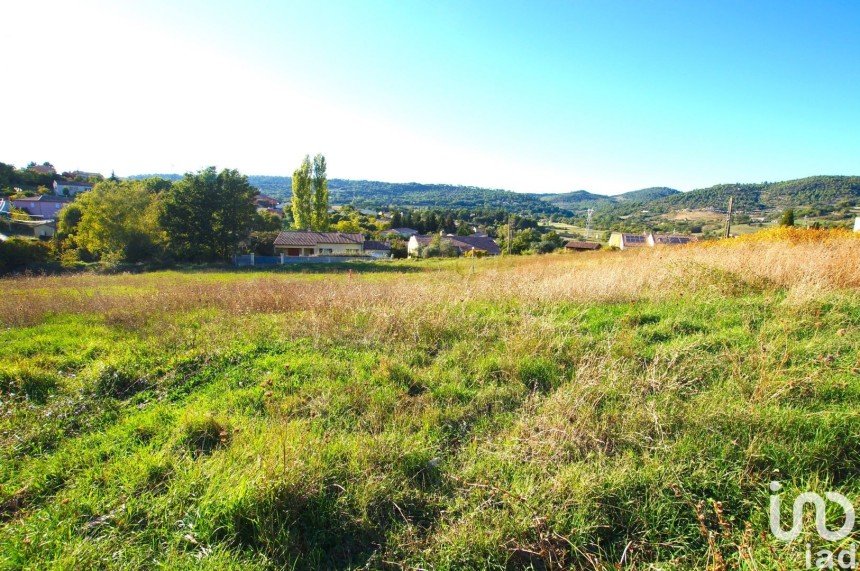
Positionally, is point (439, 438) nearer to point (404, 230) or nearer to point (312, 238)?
point (312, 238)

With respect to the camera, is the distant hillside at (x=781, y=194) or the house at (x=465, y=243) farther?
the distant hillside at (x=781, y=194)

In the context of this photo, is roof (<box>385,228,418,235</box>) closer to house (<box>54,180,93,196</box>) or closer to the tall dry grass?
house (<box>54,180,93,196</box>)

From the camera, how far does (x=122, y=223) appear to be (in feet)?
111

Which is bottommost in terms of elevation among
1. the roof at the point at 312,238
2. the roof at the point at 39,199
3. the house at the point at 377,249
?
the house at the point at 377,249

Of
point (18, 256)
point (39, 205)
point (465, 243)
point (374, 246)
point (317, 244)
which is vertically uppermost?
point (39, 205)

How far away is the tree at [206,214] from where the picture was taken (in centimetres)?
3312

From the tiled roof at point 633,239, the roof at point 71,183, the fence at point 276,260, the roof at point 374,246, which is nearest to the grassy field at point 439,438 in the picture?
the fence at point 276,260

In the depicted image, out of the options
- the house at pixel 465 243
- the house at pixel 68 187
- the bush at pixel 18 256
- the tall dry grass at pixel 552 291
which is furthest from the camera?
the house at pixel 68 187

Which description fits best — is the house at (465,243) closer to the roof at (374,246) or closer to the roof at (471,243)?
the roof at (471,243)

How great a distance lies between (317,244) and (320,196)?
31.8 ft

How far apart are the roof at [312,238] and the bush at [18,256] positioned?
19697 millimetres

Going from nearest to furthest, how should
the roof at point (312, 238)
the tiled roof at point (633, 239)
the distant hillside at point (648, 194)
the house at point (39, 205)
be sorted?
the roof at point (312, 238)
the tiled roof at point (633, 239)
the house at point (39, 205)
the distant hillside at point (648, 194)

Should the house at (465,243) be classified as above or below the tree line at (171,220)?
below

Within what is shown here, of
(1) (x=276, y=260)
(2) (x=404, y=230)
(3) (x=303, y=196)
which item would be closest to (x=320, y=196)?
(3) (x=303, y=196)
